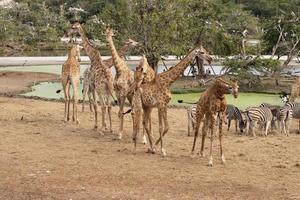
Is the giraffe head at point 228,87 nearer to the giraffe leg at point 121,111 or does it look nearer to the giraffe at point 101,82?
the giraffe leg at point 121,111

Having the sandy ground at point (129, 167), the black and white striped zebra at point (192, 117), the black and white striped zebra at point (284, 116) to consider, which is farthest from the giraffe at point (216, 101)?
the black and white striped zebra at point (284, 116)

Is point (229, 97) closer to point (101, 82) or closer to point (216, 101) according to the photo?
point (101, 82)

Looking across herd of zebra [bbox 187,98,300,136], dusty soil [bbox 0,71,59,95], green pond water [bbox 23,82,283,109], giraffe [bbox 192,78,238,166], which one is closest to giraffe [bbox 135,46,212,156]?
giraffe [bbox 192,78,238,166]

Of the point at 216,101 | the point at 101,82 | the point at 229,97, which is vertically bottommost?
the point at 229,97

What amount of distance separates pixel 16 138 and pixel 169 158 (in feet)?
12.2

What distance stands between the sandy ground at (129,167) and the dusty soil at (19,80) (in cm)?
894

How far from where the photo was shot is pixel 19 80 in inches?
1079

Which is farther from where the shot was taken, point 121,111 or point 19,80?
point 19,80

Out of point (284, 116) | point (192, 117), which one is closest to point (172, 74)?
point (192, 117)

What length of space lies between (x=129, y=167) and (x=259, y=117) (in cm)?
A: 501

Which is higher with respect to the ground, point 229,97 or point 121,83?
point 121,83

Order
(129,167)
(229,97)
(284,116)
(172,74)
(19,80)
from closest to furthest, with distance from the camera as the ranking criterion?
(129,167)
(172,74)
(284,116)
(229,97)
(19,80)

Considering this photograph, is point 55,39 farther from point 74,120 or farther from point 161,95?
point 161,95

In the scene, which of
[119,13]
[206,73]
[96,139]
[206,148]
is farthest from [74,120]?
[206,73]
